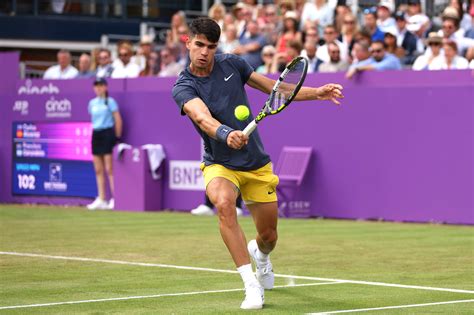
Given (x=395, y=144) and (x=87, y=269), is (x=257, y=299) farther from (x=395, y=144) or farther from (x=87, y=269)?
(x=395, y=144)

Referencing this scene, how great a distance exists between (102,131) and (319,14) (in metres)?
4.63

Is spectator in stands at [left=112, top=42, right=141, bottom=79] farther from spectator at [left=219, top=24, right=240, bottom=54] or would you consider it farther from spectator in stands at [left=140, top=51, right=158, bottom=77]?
Result: spectator at [left=219, top=24, right=240, bottom=54]

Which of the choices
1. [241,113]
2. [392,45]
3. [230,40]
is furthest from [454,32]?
[241,113]

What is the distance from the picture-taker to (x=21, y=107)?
23203 millimetres

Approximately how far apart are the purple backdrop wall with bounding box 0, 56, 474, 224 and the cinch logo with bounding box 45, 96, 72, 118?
342 cm

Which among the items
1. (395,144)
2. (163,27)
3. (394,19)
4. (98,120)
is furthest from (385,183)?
(163,27)

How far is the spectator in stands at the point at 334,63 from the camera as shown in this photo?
1864 cm

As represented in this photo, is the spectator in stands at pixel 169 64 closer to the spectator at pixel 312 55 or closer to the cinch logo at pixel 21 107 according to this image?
the cinch logo at pixel 21 107

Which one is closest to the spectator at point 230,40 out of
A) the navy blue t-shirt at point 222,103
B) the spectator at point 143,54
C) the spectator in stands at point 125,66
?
the spectator at point 143,54

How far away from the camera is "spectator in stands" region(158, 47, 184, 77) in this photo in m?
21.7

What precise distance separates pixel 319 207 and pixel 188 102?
9.86 m

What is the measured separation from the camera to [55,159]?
73.4ft

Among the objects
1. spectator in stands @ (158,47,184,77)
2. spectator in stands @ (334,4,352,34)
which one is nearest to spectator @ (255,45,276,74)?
spectator in stands @ (334,4,352,34)

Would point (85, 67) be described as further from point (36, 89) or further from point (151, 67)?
point (151, 67)
